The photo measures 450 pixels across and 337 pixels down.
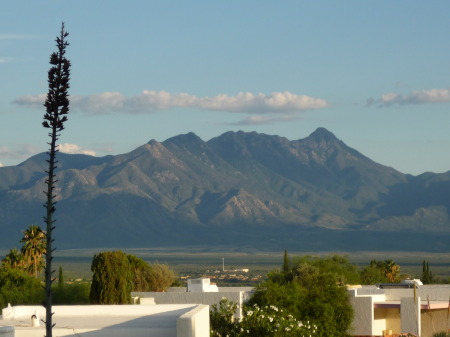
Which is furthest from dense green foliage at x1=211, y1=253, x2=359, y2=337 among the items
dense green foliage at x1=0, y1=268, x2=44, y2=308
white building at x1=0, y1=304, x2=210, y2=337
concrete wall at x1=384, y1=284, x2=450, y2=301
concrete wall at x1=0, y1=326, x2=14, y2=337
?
dense green foliage at x1=0, y1=268, x2=44, y2=308

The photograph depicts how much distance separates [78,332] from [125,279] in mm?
20857

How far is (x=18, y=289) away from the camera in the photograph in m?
73.6

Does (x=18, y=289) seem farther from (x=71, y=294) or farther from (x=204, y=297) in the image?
(x=204, y=297)

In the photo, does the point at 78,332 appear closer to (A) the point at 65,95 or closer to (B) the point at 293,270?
(A) the point at 65,95

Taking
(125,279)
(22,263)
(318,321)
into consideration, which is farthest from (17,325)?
(22,263)

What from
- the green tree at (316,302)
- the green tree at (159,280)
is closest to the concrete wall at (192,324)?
the green tree at (316,302)

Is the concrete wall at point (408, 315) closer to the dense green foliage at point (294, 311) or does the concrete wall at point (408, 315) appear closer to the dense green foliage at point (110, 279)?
the dense green foliage at point (294, 311)

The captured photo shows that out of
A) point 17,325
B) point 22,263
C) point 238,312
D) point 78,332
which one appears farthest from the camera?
point 22,263

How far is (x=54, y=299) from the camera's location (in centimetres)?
6297

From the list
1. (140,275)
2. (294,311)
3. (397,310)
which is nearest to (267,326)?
(294,311)

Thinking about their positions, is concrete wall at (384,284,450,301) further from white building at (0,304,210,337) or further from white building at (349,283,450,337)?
white building at (0,304,210,337)

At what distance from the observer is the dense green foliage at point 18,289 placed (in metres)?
66.6

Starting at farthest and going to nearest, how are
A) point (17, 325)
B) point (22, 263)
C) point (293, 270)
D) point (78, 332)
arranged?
point (22, 263) → point (293, 270) → point (17, 325) → point (78, 332)

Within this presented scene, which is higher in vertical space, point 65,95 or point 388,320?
point 65,95
